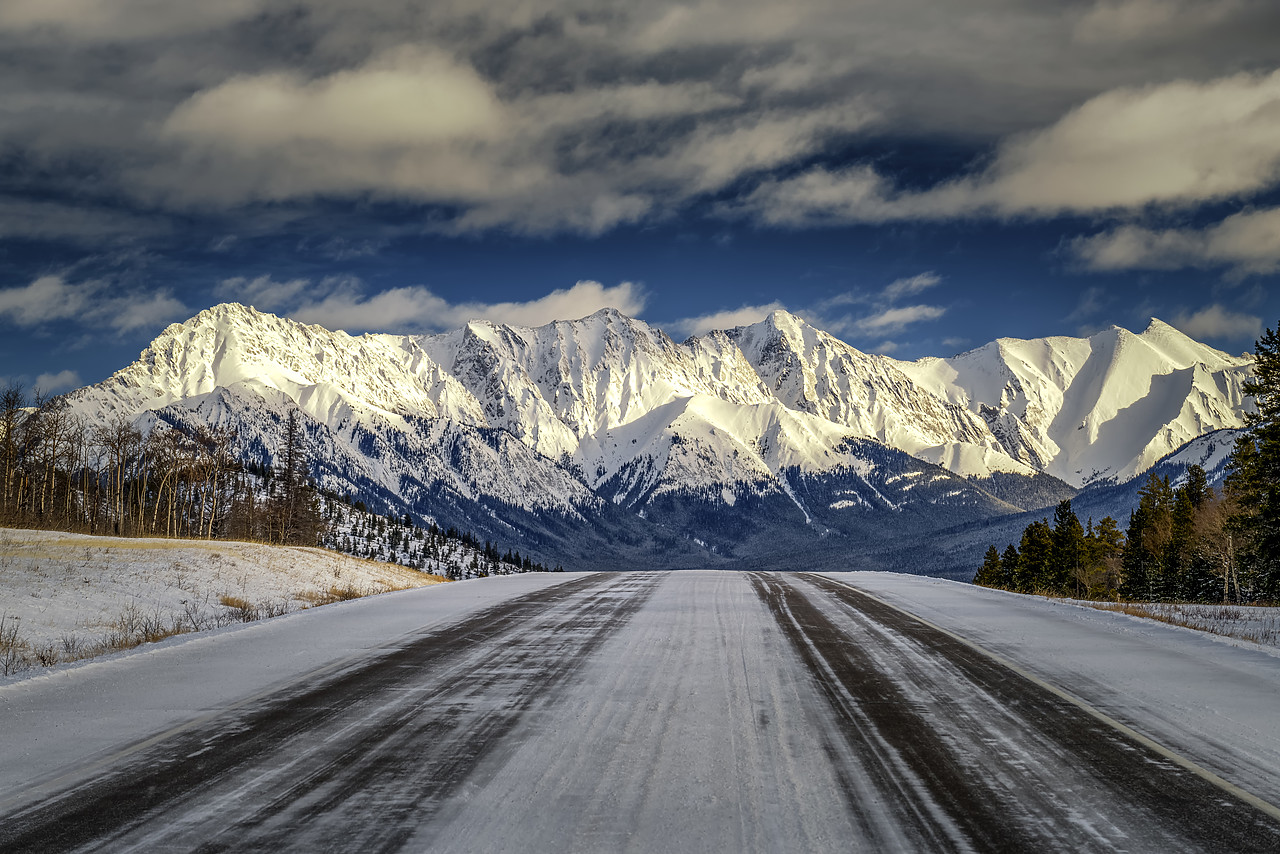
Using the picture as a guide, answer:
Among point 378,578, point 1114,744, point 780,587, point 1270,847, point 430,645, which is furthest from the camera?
point 378,578

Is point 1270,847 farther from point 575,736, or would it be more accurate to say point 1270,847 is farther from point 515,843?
point 575,736

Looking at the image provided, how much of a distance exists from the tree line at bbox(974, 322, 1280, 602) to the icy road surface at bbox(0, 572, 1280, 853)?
22744mm

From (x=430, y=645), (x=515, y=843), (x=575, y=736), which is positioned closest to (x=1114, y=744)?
(x=575, y=736)

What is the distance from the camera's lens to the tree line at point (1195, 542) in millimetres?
34812

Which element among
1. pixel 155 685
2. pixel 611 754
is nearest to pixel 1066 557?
pixel 611 754

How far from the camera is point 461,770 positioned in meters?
5.65

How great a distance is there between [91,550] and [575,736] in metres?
26.6

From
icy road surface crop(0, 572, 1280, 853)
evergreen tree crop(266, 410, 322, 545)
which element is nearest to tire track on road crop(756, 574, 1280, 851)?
icy road surface crop(0, 572, 1280, 853)

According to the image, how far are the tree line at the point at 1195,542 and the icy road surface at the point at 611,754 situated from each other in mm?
22744

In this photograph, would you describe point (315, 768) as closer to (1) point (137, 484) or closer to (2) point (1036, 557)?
(2) point (1036, 557)

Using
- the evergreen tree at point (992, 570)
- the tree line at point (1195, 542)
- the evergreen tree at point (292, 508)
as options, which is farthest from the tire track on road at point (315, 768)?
the evergreen tree at point (292, 508)

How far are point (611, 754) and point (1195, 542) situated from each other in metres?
54.4

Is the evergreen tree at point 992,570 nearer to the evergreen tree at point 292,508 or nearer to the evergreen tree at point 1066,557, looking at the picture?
the evergreen tree at point 1066,557

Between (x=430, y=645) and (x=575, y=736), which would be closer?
(x=575, y=736)
